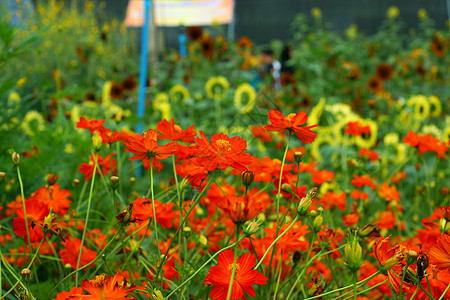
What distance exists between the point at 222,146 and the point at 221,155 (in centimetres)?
1

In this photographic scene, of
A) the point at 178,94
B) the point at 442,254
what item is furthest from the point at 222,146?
the point at 178,94

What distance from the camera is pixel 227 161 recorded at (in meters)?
0.47

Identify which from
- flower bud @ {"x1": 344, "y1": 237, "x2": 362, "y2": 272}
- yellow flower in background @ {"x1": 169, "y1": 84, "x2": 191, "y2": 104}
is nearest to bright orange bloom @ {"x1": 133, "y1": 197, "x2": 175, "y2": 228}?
flower bud @ {"x1": 344, "y1": 237, "x2": 362, "y2": 272}

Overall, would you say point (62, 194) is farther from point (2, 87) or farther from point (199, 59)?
point (199, 59)

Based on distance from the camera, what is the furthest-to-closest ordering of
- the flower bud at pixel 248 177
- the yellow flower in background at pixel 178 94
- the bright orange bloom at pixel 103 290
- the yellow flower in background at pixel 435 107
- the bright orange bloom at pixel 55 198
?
1. the yellow flower in background at pixel 178 94
2. the yellow flower in background at pixel 435 107
3. the bright orange bloom at pixel 55 198
4. the flower bud at pixel 248 177
5. the bright orange bloom at pixel 103 290

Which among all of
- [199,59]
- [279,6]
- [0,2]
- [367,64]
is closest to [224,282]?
[0,2]

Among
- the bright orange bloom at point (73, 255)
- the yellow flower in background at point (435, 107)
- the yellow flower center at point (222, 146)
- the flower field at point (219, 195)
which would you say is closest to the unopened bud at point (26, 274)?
the flower field at point (219, 195)

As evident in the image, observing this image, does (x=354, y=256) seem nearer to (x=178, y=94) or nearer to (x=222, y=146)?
(x=222, y=146)

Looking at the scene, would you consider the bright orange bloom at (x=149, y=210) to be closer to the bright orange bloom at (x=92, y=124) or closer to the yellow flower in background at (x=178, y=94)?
the bright orange bloom at (x=92, y=124)

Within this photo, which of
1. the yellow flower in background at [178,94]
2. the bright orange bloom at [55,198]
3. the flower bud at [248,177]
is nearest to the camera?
the flower bud at [248,177]

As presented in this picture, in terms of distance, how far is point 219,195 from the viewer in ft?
2.07

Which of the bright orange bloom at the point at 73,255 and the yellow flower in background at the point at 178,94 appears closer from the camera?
the bright orange bloom at the point at 73,255

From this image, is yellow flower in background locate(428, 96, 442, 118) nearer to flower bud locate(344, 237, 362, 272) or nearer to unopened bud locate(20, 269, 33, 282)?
flower bud locate(344, 237, 362, 272)

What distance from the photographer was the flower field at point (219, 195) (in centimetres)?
47
